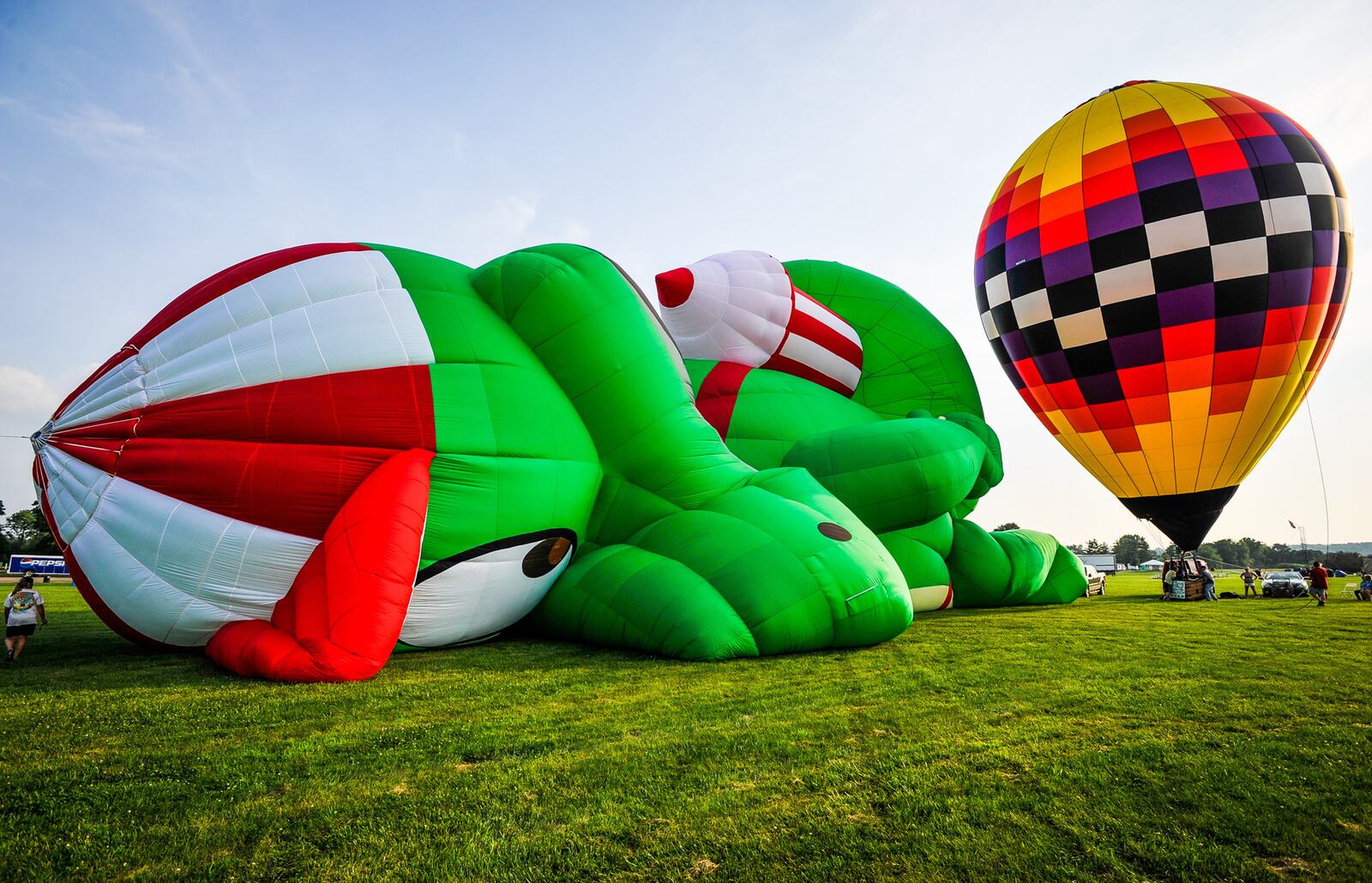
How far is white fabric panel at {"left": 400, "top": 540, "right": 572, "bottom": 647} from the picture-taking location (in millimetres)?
5664

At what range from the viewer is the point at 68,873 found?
207 centimetres

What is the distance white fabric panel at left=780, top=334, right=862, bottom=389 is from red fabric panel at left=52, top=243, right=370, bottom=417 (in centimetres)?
560

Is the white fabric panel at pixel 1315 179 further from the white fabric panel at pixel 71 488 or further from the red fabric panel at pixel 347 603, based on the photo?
the white fabric panel at pixel 71 488

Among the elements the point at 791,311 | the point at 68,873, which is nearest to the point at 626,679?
the point at 68,873

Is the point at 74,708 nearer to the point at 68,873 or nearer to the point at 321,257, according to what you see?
the point at 68,873

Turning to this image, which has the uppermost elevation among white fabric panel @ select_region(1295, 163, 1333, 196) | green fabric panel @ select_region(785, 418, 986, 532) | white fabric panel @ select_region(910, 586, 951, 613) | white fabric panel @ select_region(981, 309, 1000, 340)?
white fabric panel @ select_region(1295, 163, 1333, 196)

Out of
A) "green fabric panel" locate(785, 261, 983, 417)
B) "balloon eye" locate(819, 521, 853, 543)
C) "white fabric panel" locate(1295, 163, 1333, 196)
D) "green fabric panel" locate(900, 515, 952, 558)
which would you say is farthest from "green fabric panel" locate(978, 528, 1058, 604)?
"white fabric panel" locate(1295, 163, 1333, 196)

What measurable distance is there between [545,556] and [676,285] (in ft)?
14.2

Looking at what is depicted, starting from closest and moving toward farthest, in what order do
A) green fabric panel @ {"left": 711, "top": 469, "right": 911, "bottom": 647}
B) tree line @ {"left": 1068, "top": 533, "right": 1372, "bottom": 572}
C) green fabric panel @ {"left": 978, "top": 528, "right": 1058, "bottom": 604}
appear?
green fabric panel @ {"left": 711, "top": 469, "right": 911, "bottom": 647} → green fabric panel @ {"left": 978, "top": 528, "right": 1058, "bottom": 604} → tree line @ {"left": 1068, "top": 533, "right": 1372, "bottom": 572}

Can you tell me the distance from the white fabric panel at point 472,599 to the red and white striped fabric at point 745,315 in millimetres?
4300

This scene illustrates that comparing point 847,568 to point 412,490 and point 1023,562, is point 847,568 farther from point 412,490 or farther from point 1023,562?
point 1023,562

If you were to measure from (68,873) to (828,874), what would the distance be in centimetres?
215

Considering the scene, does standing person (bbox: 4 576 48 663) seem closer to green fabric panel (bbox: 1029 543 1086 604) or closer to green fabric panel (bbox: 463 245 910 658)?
green fabric panel (bbox: 463 245 910 658)

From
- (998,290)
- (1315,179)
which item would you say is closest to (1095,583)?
(998,290)
